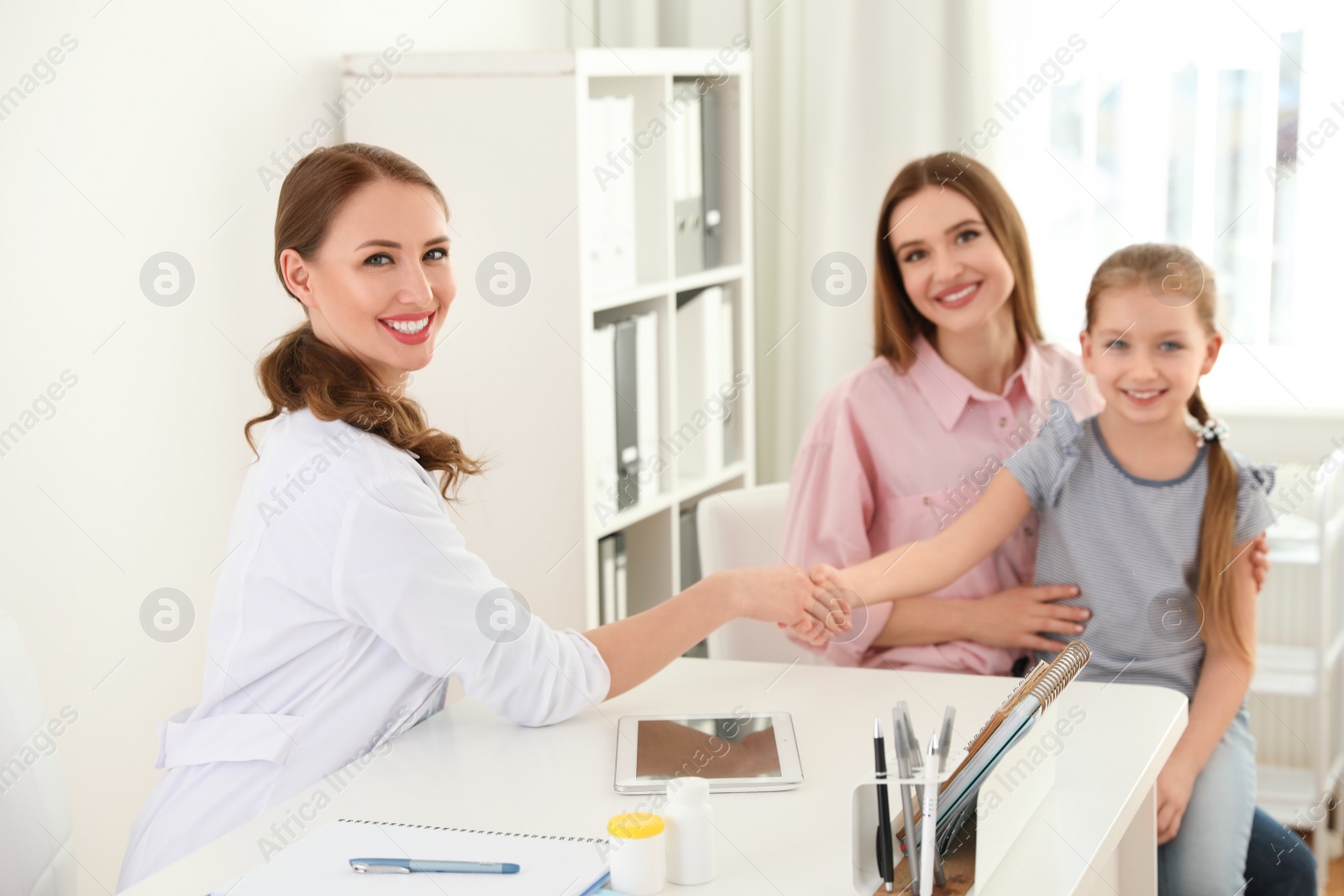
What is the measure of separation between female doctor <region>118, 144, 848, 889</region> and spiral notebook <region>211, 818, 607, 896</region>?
8.4 inches

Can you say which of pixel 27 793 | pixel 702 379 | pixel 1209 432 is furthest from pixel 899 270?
pixel 27 793

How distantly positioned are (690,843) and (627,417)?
1.60 metres

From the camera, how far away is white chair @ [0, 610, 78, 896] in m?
1.32

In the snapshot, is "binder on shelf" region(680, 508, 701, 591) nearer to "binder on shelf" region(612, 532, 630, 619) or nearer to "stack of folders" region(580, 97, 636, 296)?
"binder on shelf" region(612, 532, 630, 619)

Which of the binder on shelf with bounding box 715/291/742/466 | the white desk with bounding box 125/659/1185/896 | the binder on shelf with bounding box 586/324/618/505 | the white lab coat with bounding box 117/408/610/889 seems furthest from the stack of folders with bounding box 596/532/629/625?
the white lab coat with bounding box 117/408/610/889

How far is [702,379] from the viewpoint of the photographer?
2.86m

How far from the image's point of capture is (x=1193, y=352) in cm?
171

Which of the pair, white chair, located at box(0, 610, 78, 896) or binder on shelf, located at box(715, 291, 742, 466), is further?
binder on shelf, located at box(715, 291, 742, 466)

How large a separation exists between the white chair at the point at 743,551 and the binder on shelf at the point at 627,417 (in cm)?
50

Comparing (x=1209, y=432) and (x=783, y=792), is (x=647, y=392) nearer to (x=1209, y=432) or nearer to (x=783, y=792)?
(x=1209, y=432)

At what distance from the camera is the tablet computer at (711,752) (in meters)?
1.27

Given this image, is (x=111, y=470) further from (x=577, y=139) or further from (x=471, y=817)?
(x=471, y=817)

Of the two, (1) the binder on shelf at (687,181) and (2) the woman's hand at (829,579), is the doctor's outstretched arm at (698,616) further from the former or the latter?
(1) the binder on shelf at (687,181)

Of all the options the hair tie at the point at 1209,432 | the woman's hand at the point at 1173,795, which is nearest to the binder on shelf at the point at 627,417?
the hair tie at the point at 1209,432
